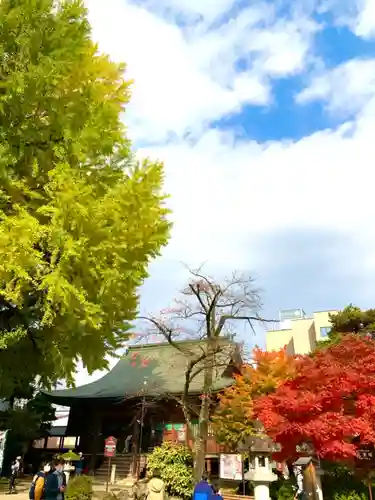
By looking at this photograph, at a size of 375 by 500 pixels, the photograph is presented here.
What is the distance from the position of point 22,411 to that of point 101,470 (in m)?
4.65

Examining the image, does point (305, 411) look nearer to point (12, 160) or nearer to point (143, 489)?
point (143, 489)

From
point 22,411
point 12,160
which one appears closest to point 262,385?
point 22,411

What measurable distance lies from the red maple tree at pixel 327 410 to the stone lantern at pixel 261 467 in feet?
2.51

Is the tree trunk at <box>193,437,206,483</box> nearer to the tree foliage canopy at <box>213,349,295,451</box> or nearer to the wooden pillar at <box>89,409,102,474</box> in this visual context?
the tree foliage canopy at <box>213,349,295,451</box>

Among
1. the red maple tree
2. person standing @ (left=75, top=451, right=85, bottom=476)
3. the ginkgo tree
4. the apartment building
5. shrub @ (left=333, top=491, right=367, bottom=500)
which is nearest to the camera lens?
the ginkgo tree

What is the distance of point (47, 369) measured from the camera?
9.95 m

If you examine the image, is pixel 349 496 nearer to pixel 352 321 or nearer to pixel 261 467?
pixel 261 467

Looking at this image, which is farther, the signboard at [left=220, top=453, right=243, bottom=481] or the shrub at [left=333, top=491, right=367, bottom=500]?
the signboard at [left=220, top=453, right=243, bottom=481]

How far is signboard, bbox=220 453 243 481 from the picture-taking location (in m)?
15.0

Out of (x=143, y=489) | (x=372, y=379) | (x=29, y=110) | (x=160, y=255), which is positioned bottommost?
(x=143, y=489)

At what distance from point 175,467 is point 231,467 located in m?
2.07

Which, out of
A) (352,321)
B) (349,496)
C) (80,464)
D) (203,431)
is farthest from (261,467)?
(352,321)

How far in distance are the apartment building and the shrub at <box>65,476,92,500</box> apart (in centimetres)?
2489

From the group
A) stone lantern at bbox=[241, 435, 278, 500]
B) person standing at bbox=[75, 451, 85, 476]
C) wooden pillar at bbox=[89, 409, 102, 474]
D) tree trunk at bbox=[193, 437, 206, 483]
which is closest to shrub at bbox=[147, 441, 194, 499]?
tree trunk at bbox=[193, 437, 206, 483]
